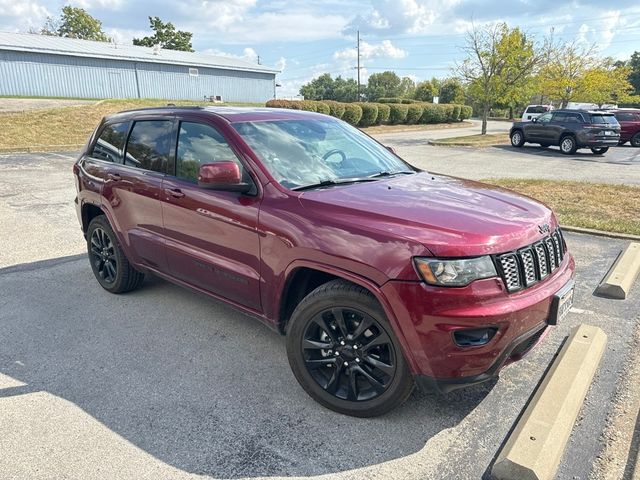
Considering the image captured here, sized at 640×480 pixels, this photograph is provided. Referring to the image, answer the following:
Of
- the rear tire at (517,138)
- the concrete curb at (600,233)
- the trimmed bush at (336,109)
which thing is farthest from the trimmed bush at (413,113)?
the concrete curb at (600,233)

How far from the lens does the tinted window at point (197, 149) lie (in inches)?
139

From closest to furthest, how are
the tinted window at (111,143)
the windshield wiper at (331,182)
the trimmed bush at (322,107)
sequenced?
the windshield wiper at (331,182)
the tinted window at (111,143)
the trimmed bush at (322,107)

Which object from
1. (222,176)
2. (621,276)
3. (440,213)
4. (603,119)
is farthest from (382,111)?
(440,213)

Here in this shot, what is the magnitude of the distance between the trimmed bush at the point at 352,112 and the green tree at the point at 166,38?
4220cm

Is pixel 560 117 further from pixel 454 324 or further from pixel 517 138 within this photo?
pixel 454 324

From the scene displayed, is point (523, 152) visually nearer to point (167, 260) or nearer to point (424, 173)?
point (424, 173)

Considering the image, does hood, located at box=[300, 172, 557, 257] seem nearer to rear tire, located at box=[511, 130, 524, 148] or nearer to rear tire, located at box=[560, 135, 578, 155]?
rear tire, located at box=[560, 135, 578, 155]

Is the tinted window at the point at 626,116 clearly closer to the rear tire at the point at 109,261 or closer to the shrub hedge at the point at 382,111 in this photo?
the shrub hedge at the point at 382,111

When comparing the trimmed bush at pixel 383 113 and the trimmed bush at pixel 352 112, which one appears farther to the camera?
the trimmed bush at pixel 383 113

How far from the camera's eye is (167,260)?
399 cm

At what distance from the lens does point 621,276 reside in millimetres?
4898

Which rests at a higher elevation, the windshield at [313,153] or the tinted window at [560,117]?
the windshield at [313,153]

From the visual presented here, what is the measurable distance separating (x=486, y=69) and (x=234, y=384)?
82.9 feet

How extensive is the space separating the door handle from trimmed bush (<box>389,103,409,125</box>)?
31.6 metres
